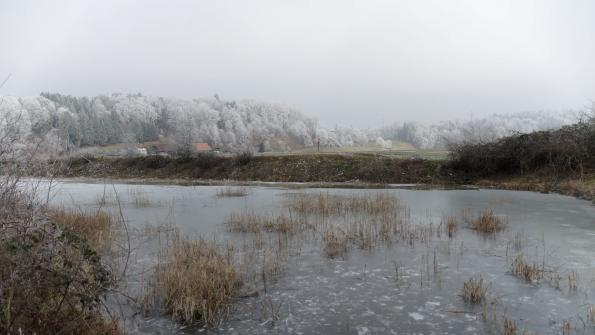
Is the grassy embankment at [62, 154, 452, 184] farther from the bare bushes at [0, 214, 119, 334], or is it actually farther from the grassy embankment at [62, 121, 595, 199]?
the bare bushes at [0, 214, 119, 334]

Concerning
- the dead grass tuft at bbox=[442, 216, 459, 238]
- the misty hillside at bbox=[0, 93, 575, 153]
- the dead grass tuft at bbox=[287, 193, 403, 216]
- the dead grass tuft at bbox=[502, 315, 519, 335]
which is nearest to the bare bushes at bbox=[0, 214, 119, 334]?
the dead grass tuft at bbox=[502, 315, 519, 335]

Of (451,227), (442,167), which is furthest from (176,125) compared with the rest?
(451,227)

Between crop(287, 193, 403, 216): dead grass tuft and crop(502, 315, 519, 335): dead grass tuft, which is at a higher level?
crop(287, 193, 403, 216): dead grass tuft

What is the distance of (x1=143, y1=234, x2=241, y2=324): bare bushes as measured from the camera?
7.11m

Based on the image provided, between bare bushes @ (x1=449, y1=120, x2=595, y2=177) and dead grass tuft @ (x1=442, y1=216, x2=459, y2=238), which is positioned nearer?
dead grass tuft @ (x1=442, y1=216, x2=459, y2=238)

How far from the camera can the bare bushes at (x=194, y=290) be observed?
7105 millimetres

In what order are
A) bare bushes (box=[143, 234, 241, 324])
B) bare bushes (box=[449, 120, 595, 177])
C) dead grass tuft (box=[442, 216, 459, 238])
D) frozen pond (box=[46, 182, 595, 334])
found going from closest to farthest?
frozen pond (box=[46, 182, 595, 334]) → bare bushes (box=[143, 234, 241, 324]) → dead grass tuft (box=[442, 216, 459, 238]) → bare bushes (box=[449, 120, 595, 177])

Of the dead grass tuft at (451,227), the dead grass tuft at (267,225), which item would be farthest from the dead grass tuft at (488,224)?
the dead grass tuft at (267,225)

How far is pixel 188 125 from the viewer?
164m

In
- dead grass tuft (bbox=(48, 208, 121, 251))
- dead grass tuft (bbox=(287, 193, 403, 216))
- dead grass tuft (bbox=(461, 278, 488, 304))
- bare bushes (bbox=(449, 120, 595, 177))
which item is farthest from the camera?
bare bushes (bbox=(449, 120, 595, 177))

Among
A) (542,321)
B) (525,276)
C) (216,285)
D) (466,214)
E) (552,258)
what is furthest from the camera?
(466,214)

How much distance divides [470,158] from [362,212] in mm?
24218

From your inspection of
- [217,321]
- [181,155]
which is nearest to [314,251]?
[217,321]

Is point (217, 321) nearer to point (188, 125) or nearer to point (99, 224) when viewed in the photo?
point (99, 224)
